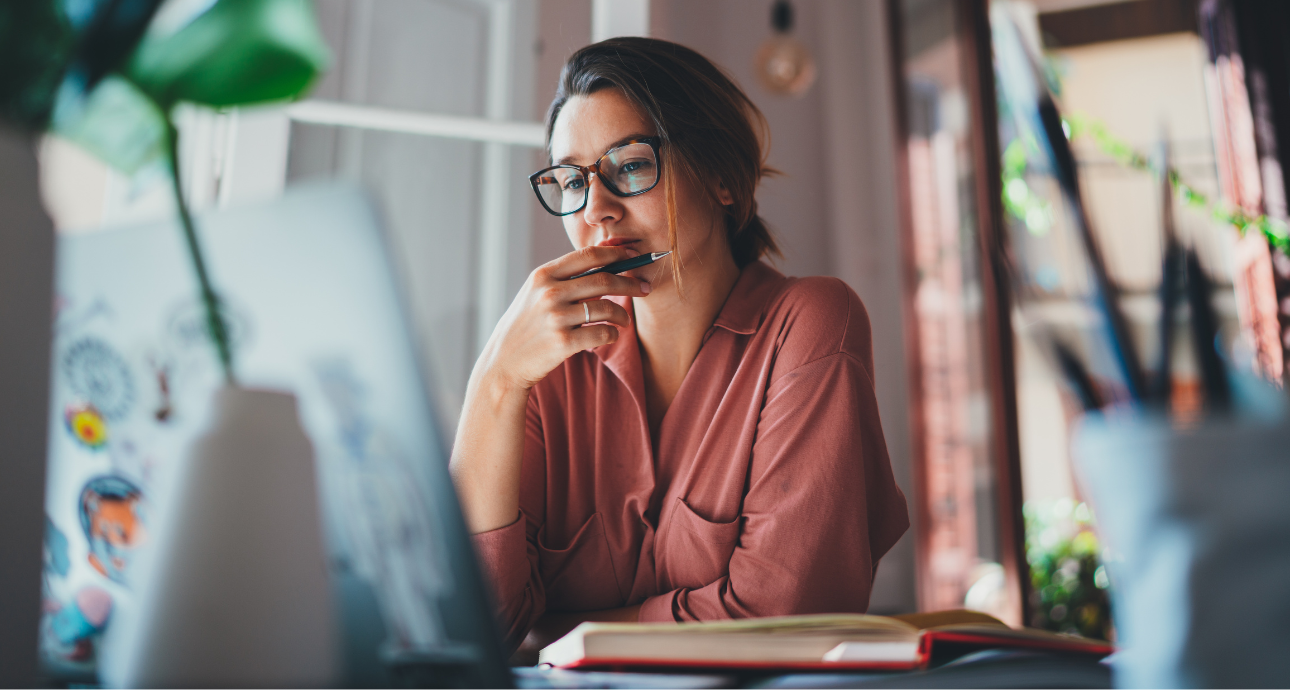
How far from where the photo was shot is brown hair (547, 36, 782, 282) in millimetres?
1036

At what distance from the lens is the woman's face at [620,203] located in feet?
3.36

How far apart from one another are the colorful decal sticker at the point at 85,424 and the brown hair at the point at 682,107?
2.39 ft

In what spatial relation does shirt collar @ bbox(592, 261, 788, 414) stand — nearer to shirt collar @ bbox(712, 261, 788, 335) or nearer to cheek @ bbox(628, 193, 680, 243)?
shirt collar @ bbox(712, 261, 788, 335)

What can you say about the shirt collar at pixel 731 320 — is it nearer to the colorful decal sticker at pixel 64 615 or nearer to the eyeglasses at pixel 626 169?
the eyeglasses at pixel 626 169

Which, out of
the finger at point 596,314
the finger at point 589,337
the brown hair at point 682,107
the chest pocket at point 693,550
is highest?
the brown hair at point 682,107

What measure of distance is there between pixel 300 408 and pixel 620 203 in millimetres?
727

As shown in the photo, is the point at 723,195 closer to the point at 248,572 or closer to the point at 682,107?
the point at 682,107

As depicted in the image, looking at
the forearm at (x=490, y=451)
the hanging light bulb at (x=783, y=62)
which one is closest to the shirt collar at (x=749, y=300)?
the forearm at (x=490, y=451)

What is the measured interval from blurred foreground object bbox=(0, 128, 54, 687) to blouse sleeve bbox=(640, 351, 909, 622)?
586 millimetres

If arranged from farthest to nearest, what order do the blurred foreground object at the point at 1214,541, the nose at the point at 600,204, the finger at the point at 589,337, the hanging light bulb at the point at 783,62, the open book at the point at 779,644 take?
1. the hanging light bulb at the point at 783,62
2. the nose at the point at 600,204
3. the finger at the point at 589,337
4. the open book at the point at 779,644
5. the blurred foreground object at the point at 1214,541

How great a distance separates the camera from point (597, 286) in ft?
3.06

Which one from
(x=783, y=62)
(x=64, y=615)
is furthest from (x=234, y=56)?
(x=783, y=62)

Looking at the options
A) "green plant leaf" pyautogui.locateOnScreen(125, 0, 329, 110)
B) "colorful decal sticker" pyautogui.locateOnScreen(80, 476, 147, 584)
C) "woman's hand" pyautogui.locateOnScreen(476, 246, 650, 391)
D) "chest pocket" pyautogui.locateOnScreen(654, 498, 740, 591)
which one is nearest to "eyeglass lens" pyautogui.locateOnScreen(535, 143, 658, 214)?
"woman's hand" pyautogui.locateOnScreen(476, 246, 650, 391)

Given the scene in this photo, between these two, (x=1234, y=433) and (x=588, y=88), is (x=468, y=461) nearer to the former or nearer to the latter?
(x=588, y=88)
